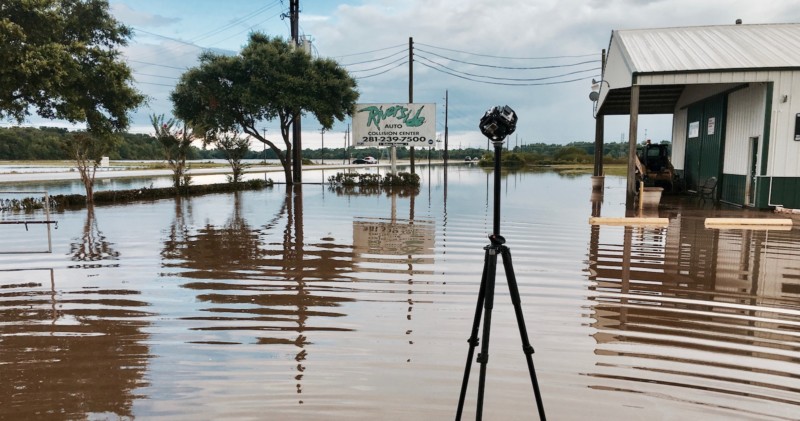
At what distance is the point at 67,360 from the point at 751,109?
700 inches

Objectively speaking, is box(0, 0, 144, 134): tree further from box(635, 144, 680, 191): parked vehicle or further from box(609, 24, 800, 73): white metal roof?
box(635, 144, 680, 191): parked vehicle

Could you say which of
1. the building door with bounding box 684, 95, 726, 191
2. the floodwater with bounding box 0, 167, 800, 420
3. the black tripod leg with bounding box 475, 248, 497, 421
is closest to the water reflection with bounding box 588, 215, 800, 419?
the floodwater with bounding box 0, 167, 800, 420

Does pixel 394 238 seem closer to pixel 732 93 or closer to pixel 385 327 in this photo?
pixel 385 327

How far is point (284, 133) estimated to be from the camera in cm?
2786

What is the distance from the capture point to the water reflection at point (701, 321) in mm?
3828

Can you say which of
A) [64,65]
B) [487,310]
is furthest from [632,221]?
[64,65]

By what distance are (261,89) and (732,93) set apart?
19382 mm

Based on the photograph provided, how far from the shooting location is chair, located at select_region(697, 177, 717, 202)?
60.1ft

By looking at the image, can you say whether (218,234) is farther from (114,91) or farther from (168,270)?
(114,91)

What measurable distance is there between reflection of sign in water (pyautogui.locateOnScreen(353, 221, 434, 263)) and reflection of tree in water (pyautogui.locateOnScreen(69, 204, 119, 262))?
4160 mm

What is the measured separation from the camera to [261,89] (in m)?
25.6

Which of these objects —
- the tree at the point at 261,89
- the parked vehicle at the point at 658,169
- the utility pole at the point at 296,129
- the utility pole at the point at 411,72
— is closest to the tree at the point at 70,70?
the tree at the point at 261,89

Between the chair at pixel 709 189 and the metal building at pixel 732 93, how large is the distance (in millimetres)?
175

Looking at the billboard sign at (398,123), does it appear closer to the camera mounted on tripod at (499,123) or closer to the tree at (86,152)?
the tree at (86,152)
